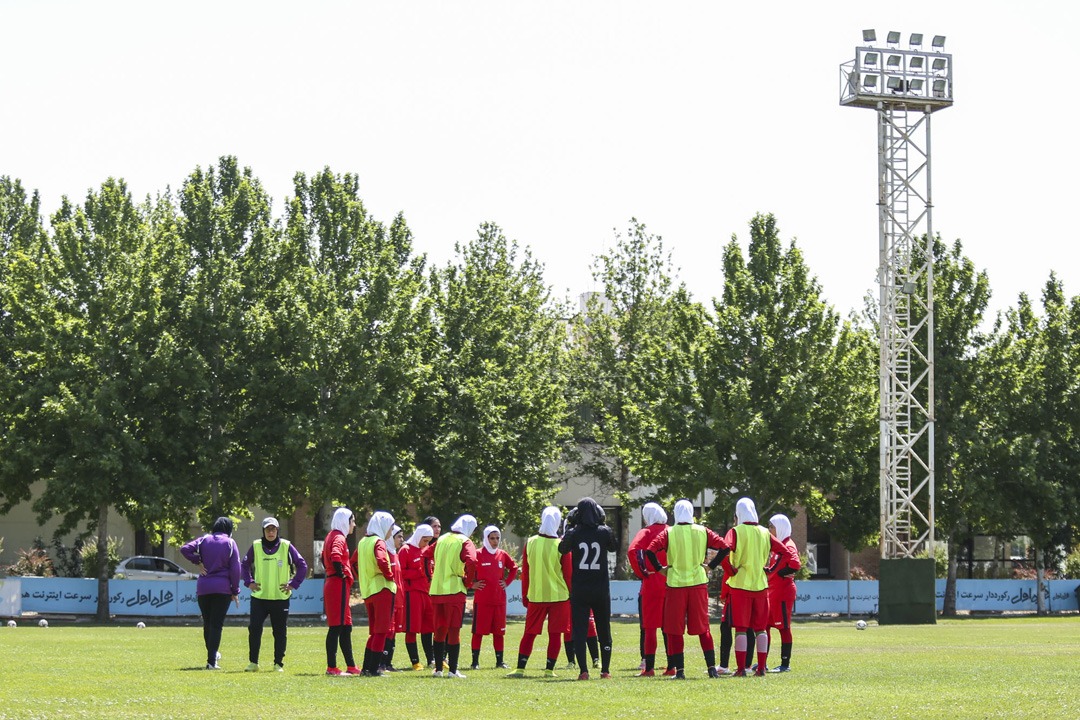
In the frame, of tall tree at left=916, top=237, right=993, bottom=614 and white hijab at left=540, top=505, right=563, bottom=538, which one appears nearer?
white hijab at left=540, top=505, right=563, bottom=538

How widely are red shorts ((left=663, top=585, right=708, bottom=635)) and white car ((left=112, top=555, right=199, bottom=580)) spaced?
1318 inches

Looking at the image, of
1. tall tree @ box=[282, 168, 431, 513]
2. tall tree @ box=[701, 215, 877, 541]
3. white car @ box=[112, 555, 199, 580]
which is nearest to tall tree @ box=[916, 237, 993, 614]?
tall tree @ box=[701, 215, 877, 541]

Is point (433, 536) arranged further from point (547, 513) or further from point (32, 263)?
point (32, 263)

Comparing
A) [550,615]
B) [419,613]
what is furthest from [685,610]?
[419,613]

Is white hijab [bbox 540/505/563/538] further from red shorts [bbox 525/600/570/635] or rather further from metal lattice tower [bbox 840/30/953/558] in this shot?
metal lattice tower [bbox 840/30/953/558]

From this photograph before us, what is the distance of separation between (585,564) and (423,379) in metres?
28.1

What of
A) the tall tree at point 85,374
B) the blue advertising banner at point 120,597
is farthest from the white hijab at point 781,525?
the tall tree at point 85,374

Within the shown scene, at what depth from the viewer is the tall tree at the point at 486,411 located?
45.7 metres

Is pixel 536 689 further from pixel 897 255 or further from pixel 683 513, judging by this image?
pixel 897 255

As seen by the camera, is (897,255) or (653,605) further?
(897,255)

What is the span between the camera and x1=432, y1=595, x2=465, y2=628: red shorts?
695 inches

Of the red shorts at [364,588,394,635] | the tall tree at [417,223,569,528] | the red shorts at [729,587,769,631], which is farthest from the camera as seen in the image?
the tall tree at [417,223,569,528]

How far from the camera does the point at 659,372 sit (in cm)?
4844

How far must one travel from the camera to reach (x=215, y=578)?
18.4 m
